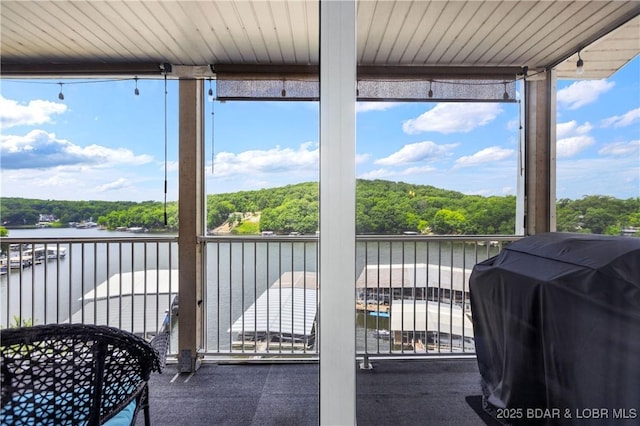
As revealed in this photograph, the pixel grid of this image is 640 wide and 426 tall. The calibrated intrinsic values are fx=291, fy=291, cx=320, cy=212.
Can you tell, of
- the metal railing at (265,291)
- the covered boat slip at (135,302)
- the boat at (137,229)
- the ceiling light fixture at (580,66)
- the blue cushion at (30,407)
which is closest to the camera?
the blue cushion at (30,407)

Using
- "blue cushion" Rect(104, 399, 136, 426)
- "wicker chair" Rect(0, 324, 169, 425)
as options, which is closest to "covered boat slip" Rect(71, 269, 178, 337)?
"wicker chair" Rect(0, 324, 169, 425)

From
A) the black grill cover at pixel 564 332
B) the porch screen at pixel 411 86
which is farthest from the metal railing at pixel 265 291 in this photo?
the porch screen at pixel 411 86

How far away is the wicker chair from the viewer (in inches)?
33.1

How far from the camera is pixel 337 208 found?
0.89 metres

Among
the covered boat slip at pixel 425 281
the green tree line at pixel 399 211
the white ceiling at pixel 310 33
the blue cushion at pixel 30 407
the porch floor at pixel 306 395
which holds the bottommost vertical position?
the porch floor at pixel 306 395

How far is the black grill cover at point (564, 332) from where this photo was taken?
909 millimetres

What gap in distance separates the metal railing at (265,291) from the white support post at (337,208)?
0.20ft

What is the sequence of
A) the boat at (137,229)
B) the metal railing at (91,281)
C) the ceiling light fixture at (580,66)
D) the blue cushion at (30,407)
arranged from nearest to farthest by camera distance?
1. the blue cushion at (30,407)
2. the metal railing at (91,281)
3. the ceiling light fixture at (580,66)
4. the boat at (137,229)

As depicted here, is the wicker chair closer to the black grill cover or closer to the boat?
the boat

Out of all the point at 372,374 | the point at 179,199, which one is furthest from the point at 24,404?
the point at 179,199

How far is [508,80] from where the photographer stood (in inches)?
60.7

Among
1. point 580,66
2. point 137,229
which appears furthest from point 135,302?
point 580,66

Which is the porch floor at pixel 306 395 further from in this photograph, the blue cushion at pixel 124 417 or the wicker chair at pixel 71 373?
the wicker chair at pixel 71 373

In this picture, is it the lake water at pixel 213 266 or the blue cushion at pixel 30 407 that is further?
the lake water at pixel 213 266
